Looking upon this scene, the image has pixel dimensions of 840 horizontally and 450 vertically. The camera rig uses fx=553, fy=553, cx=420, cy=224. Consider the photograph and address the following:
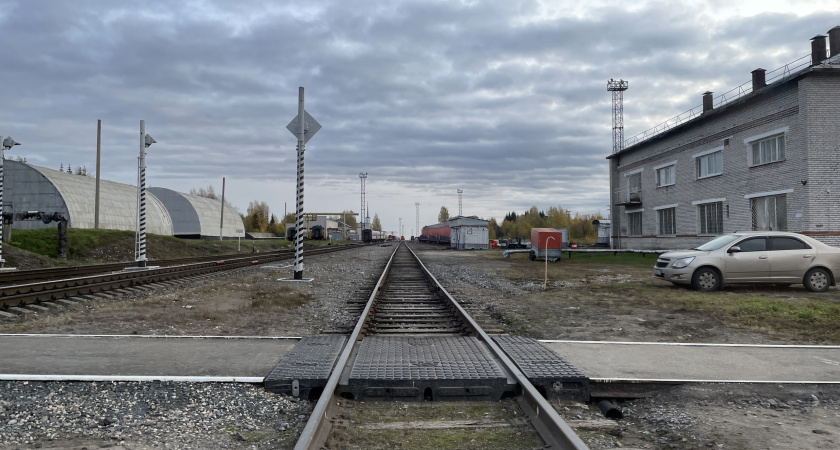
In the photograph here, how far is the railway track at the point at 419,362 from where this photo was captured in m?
4.00

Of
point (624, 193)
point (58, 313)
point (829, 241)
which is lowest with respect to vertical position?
point (58, 313)

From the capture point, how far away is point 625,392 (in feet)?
17.4

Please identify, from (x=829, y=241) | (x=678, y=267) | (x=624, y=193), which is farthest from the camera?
(x=624, y=193)

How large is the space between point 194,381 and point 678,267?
13.0 meters

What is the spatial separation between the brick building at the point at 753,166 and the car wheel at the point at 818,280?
11.2 m

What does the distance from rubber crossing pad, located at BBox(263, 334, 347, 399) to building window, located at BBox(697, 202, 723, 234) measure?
29311mm

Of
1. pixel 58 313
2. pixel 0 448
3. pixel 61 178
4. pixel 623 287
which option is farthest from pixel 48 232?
pixel 0 448

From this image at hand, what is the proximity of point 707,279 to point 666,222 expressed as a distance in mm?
24383

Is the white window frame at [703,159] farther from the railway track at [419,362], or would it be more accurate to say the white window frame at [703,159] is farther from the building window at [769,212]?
the railway track at [419,362]

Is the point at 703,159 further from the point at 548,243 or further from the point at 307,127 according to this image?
the point at 307,127

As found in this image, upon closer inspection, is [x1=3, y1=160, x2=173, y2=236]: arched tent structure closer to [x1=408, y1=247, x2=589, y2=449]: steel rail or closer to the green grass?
the green grass

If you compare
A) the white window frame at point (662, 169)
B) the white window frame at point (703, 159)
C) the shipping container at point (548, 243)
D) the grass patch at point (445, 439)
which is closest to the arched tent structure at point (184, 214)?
the shipping container at point (548, 243)

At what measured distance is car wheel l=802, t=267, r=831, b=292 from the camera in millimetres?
14031

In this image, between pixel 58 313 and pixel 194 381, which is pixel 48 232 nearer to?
pixel 58 313
